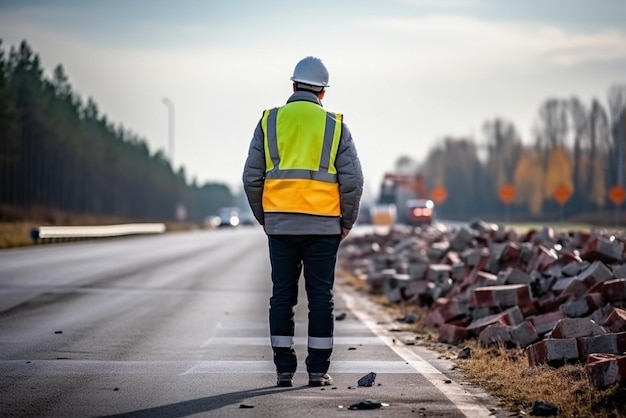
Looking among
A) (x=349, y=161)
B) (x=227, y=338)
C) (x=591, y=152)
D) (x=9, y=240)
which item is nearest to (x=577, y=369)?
(x=349, y=161)

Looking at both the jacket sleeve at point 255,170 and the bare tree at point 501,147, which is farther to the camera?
the bare tree at point 501,147

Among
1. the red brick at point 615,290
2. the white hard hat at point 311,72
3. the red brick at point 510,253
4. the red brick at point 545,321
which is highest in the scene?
the white hard hat at point 311,72

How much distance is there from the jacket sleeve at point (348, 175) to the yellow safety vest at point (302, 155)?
0.06 metres

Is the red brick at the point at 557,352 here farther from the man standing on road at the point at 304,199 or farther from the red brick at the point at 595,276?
the red brick at the point at 595,276

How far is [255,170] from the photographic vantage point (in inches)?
362

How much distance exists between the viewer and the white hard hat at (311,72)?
9.33 meters

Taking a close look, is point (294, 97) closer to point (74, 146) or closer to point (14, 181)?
point (14, 181)

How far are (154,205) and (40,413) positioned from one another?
191216 millimetres

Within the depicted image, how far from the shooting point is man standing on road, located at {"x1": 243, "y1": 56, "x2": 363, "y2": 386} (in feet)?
29.9

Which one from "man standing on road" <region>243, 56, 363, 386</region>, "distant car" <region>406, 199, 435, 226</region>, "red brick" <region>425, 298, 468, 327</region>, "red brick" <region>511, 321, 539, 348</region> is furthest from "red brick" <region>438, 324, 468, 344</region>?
"distant car" <region>406, 199, 435, 226</region>

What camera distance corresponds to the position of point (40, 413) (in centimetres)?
765

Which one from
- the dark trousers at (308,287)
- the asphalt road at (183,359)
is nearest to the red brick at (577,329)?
the asphalt road at (183,359)

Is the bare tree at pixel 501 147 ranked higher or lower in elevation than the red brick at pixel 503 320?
higher

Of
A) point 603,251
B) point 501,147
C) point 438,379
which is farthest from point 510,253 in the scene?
point 501,147
